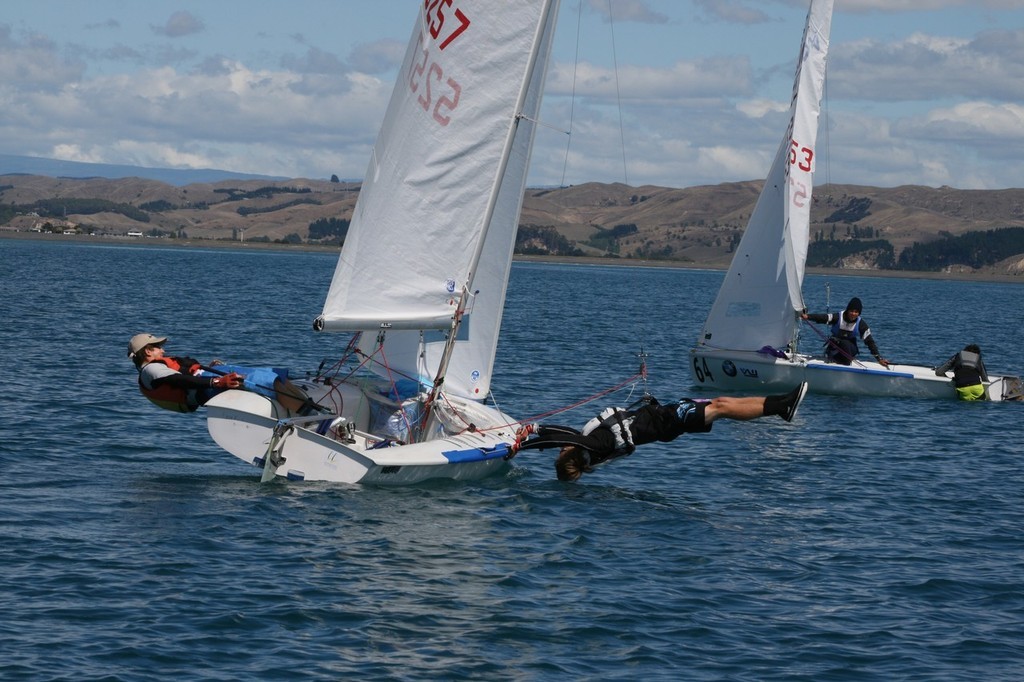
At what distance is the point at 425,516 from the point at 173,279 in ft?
253

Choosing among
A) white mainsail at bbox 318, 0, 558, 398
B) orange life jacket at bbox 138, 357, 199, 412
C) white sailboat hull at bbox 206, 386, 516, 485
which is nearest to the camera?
white sailboat hull at bbox 206, 386, 516, 485

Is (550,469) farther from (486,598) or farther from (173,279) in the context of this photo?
(173,279)

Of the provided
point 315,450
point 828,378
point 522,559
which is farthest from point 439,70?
point 828,378

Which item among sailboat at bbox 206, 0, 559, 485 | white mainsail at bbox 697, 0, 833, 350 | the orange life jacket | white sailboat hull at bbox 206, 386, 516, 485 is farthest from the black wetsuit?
white mainsail at bbox 697, 0, 833, 350

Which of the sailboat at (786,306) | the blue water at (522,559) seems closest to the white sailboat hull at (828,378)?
the sailboat at (786,306)

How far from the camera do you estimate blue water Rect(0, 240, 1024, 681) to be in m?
13.1

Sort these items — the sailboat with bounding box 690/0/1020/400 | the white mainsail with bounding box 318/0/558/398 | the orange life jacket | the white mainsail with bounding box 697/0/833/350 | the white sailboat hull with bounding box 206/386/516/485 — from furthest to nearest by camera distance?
1. the white mainsail with bounding box 697/0/833/350
2. the sailboat with bounding box 690/0/1020/400
3. the white mainsail with bounding box 318/0/558/398
4. the orange life jacket
5. the white sailboat hull with bounding box 206/386/516/485

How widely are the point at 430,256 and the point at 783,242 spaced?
54.7 feet

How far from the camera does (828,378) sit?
33875 mm

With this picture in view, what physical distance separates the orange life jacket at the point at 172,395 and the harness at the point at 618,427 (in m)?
5.99

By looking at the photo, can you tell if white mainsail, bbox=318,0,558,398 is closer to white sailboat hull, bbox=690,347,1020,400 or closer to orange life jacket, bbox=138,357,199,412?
orange life jacket, bbox=138,357,199,412

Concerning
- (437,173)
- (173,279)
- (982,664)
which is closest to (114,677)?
(982,664)

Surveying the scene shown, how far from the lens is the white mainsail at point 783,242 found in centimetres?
3453

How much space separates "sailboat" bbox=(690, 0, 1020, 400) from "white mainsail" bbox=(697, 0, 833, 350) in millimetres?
26
